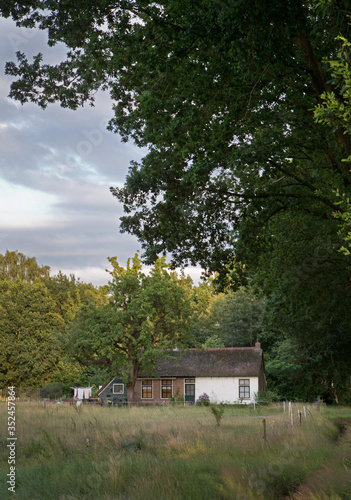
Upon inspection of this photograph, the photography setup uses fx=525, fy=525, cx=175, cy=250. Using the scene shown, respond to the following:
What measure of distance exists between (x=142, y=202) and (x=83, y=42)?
4986 mm

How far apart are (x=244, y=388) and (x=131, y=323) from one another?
40.8ft

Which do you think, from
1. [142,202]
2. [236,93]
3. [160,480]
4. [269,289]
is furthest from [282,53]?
[269,289]

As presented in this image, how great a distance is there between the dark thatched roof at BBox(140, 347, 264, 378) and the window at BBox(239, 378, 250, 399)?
0.64 metres

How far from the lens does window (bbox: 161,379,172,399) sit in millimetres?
48688

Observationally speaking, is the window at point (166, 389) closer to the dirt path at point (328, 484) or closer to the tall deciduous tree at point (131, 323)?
the tall deciduous tree at point (131, 323)

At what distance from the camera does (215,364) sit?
48.2 metres

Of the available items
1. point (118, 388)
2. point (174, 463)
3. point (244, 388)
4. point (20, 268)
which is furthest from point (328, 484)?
point (20, 268)

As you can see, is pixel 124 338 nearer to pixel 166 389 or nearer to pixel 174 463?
pixel 166 389

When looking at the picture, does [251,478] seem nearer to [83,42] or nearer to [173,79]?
[173,79]

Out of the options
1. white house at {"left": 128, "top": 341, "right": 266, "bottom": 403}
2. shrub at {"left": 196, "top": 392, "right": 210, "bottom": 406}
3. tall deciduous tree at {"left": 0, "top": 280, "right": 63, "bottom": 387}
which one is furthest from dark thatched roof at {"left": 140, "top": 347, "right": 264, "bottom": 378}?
tall deciduous tree at {"left": 0, "top": 280, "right": 63, "bottom": 387}

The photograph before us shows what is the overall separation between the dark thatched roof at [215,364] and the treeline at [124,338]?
1.76 meters

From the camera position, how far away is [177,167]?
49.1ft

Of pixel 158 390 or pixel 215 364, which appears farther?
pixel 158 390

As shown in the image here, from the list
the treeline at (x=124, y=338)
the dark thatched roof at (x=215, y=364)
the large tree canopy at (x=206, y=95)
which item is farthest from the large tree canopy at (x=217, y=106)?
the dark thatched roof at (x=215, y=364)
